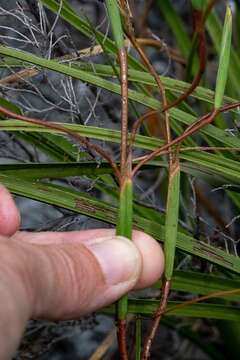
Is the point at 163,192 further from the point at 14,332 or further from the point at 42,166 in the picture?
the point at 14,332

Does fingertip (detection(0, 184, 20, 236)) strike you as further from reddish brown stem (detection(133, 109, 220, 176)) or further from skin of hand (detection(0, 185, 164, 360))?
reddish brown stem (detection(133, 109, 220, 176))

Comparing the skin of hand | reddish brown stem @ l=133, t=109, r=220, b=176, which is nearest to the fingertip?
the skin of hand

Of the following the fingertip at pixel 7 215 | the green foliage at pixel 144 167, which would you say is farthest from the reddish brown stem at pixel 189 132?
the fingertip at pixel 7 215

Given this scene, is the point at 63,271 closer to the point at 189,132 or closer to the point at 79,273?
the point at 79,273

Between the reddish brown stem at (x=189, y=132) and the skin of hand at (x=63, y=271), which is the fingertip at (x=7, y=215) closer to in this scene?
the skin of hand at (x=63, y=271)

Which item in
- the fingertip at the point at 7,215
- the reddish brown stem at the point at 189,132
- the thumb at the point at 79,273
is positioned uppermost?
the reddish brown stem at the point at 189,132
